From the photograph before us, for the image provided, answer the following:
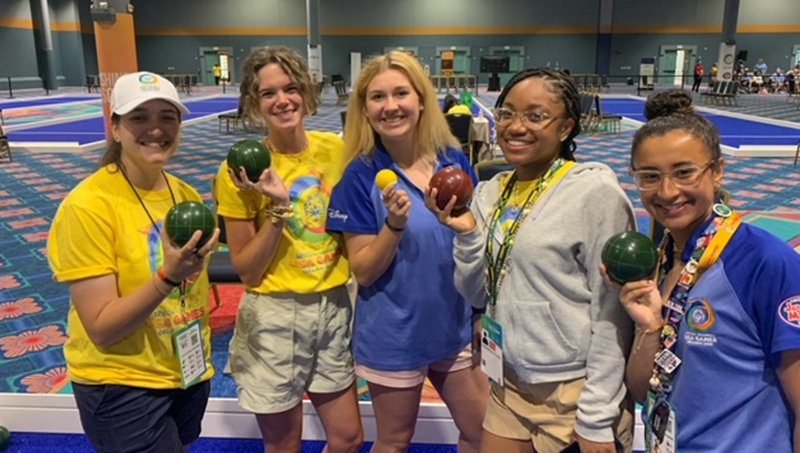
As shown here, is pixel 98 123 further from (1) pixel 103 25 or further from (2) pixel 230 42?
(2) pixel 230 42

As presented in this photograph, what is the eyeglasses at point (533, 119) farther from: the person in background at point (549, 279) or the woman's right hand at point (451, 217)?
the woman's right hand at point (451, 217)

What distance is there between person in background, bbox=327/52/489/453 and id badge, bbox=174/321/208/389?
52 centimetres

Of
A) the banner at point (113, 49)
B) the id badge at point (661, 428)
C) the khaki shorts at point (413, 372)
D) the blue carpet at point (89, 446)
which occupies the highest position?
the banner at point (113, 49)

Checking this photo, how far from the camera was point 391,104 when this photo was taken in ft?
6.20

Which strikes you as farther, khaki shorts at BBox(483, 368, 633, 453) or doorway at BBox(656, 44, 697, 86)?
doorway at BBox(656, 44, 697, 86)

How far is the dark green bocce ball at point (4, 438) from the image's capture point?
9.36 ft

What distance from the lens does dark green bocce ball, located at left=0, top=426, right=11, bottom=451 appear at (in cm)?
285

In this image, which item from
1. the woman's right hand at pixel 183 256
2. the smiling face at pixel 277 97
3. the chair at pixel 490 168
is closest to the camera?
the woman's right hand at pixel 183 256

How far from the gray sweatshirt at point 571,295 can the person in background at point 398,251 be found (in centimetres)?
24

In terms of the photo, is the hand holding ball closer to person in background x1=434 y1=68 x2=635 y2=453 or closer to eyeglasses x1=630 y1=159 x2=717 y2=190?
person in background x1=434 y1=68 x2=635 y2=453

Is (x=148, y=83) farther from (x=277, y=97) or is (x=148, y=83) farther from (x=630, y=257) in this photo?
(x=630, y=257)

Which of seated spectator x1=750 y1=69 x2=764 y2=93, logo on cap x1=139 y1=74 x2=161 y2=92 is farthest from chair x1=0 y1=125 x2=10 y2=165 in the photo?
seated spectator x1=750 y1=69 x2=764 y2=93

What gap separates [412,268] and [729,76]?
3185 centimetres

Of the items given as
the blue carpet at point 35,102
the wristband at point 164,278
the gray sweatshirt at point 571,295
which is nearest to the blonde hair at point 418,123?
the gray sweatshirt at point 571,295
